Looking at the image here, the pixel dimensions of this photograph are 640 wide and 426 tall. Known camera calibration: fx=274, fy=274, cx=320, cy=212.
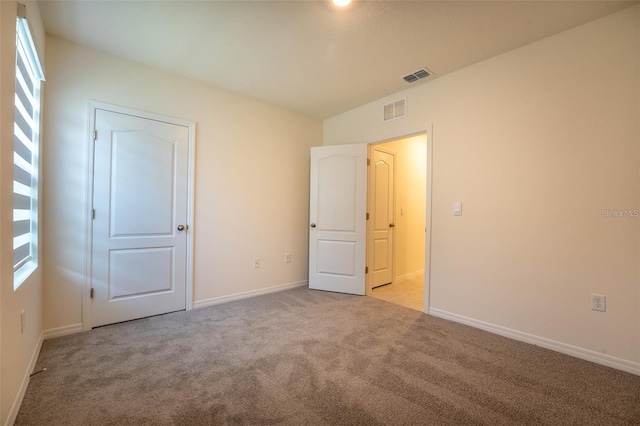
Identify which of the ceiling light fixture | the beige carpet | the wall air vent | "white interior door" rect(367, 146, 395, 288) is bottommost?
the beige carpet

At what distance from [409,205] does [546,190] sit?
237cm

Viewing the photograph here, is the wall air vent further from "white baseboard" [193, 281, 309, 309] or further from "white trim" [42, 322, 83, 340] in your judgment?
"white trim" [42, 322, 83, 340]

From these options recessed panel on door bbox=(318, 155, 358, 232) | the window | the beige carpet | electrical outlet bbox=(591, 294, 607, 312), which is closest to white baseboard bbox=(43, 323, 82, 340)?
the beige carpet


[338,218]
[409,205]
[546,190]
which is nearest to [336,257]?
[338,218]

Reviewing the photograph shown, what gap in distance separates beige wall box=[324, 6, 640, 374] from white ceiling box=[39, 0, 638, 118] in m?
0.27

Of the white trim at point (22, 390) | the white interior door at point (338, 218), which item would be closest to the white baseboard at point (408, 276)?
the white interior door at point (338, 218)

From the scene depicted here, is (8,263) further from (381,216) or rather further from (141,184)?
(381,216)

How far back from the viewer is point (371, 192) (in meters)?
3.81

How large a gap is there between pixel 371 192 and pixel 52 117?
11.1ft

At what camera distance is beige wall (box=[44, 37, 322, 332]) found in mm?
2379

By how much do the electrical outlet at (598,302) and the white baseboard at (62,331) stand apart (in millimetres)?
4239

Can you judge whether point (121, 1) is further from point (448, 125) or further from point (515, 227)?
point (515, 227)

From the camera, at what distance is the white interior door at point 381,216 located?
383 centimetres

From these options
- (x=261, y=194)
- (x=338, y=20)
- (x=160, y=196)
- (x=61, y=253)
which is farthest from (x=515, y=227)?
(x=61, y=253)
